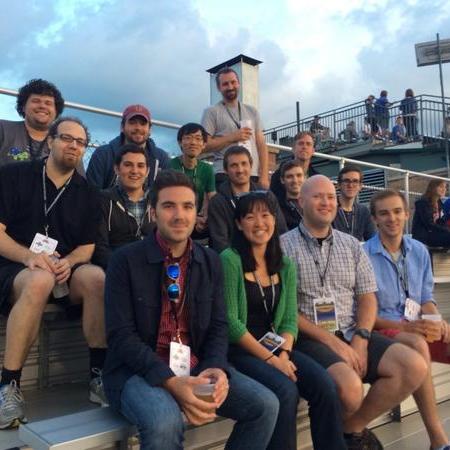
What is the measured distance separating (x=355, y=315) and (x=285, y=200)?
5.57ft

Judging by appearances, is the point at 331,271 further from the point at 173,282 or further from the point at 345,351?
the point at 173,282

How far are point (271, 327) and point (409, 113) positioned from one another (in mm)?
13991

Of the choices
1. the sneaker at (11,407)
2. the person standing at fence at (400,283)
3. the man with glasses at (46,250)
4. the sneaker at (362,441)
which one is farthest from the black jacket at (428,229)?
the sneaker at (11,407)

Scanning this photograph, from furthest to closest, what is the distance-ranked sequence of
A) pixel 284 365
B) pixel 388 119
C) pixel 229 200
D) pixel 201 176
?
pixel 388 119
pixel 201 176
pixel 229 200
pixel 284 365

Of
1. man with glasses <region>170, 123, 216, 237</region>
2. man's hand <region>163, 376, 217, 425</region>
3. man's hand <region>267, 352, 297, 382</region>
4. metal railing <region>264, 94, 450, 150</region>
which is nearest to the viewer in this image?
man's hand <region>163, 376, 217, 425</region>

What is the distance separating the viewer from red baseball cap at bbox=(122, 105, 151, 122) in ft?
12.8

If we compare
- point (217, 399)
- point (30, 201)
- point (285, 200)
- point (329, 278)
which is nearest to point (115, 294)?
point (217, 399)

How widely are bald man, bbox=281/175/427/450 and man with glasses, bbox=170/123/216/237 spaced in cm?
133

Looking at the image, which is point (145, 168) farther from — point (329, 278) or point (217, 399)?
point (217, 399)

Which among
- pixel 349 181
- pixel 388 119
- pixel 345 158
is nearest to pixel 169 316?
pixel 349 181

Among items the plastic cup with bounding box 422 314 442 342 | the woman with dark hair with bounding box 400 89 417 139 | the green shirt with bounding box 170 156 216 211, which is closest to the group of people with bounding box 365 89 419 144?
the woman with dark hair with bounding box 400 89 417 139

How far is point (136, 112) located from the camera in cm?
389

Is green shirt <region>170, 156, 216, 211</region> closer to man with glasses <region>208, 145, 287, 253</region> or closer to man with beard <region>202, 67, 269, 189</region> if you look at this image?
man with beard <region>202, 67, 269, 189</region>

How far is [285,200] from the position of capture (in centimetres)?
443
